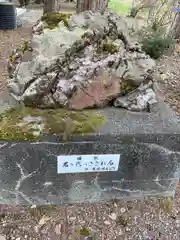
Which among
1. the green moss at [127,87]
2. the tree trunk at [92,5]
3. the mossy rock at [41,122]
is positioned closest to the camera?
the mossy rock at [41,122]

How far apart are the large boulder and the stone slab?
11.6 inches

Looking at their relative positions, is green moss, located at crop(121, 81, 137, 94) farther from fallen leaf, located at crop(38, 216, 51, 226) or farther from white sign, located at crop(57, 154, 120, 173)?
fallen leaf, located at crop(38, 216, 51, 226)

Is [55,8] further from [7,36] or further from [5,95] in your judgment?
[5,95]

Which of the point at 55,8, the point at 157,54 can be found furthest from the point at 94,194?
the point at 55,8

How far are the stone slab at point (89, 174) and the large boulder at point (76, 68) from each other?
0.97ft

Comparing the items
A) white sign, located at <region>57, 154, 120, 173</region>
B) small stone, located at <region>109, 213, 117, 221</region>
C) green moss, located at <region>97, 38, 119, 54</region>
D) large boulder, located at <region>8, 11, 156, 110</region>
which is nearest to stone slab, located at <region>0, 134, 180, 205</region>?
A: white sign, located at <region>57, 154, 120, 173</region>

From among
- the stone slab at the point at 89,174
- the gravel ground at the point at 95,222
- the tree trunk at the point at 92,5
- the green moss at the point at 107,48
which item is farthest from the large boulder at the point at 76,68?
the tree trunk at the point at 92,5

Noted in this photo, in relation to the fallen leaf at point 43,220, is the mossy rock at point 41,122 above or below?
above

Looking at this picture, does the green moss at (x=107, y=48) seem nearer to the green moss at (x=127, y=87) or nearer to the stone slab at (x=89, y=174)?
the green moss at (x=127, y=87)

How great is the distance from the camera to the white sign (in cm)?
182

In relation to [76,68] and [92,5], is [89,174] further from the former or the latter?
[92,5]

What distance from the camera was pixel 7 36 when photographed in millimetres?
5043

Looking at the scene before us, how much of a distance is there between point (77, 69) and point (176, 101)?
1704mm

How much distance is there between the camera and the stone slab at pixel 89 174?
177cm
